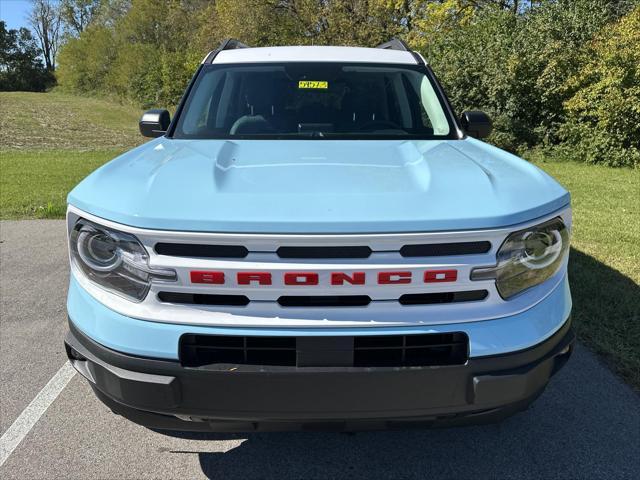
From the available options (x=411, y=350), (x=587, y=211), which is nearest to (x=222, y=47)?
(x=411, y=350)

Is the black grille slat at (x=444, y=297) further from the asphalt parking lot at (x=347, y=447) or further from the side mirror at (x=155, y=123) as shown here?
the side mirror at (x=155, y=123)

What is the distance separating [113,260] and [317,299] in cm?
74

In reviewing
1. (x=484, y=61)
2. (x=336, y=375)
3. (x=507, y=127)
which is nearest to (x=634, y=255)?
(x=336, y=375)

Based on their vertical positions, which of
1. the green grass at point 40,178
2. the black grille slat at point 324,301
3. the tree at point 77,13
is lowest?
the green grass at point 40,178

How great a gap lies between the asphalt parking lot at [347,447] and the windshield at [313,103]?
1.59 meters

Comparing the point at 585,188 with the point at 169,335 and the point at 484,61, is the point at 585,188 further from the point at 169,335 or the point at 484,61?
the point at 169,335

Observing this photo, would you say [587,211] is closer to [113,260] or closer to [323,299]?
[323,299]

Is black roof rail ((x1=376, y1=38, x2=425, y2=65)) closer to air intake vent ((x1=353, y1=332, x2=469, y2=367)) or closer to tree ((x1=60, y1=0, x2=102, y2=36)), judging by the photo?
air intake vent ((x1=353, y1=332, x2=469, y2=367))

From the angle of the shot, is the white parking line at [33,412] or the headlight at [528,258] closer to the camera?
the headlight at [528,258]

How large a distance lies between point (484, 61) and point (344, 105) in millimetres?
10518

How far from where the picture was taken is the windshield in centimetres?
312

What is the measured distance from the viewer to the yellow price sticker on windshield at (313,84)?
3350mm

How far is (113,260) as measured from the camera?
1.87 meters

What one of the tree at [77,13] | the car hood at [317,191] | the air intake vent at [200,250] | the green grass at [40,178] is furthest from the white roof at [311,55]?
the tree at [77,13]
